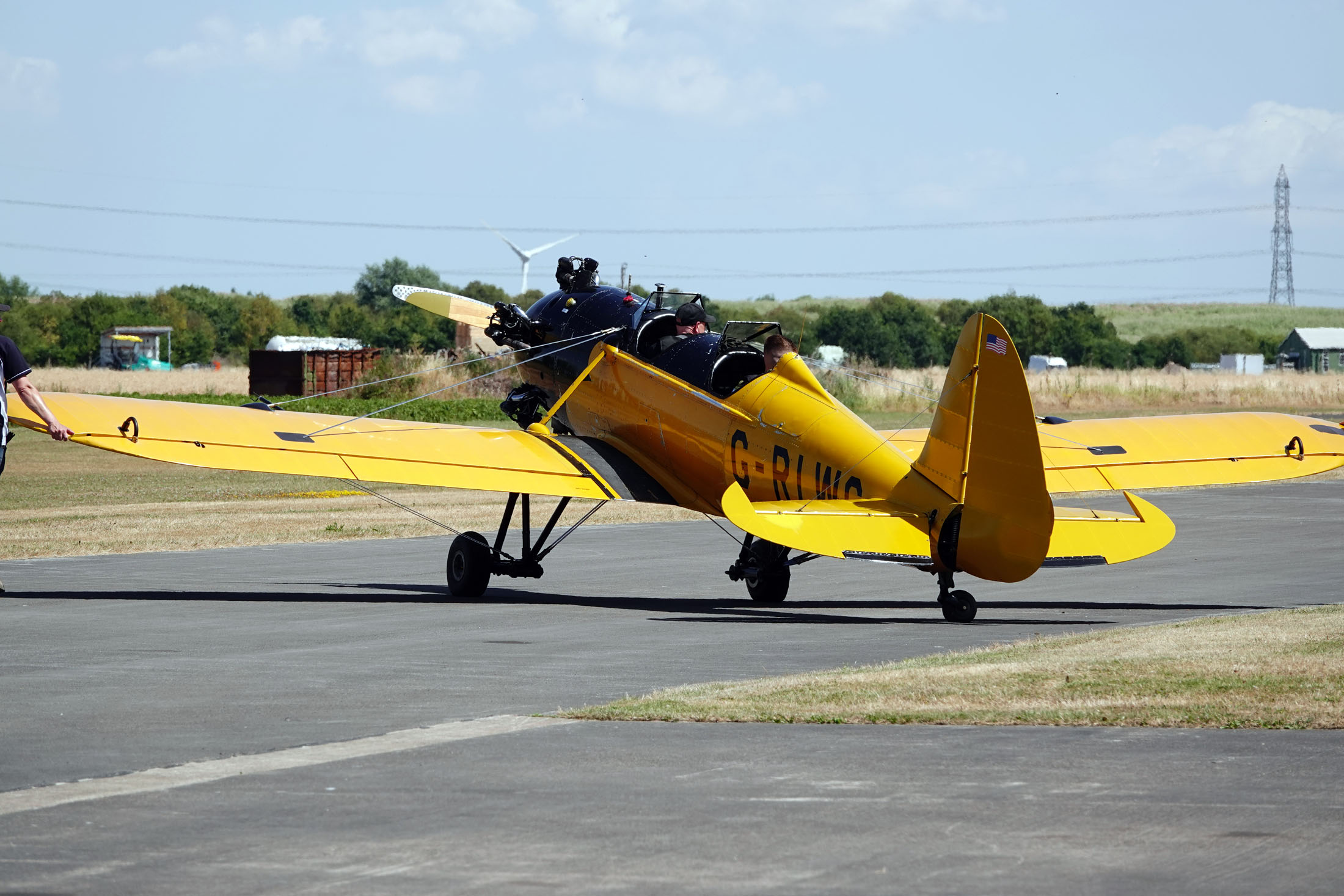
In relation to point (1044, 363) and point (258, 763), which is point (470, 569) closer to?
point (258, 763)

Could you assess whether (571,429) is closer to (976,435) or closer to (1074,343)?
(976,435)

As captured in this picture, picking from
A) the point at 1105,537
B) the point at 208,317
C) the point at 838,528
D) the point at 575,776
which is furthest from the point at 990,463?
the point at 208,317

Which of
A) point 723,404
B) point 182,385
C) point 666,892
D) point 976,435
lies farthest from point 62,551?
point 182,385

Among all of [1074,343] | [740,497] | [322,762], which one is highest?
[1074,343]

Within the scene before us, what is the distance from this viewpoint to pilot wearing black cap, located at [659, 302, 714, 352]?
57.0 ft

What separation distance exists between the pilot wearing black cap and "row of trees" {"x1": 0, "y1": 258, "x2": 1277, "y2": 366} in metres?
84.0

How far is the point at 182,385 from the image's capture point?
78.8 meters

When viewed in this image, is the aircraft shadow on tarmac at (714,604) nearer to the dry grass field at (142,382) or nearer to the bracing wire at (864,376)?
the bracing wire at (864,376)

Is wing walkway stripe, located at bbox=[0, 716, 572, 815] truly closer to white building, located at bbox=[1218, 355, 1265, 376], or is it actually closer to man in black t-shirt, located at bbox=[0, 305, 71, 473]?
man in black t-shirt, located at bbox=[0, 305, 71, 473]

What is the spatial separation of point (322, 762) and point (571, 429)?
11.0 m

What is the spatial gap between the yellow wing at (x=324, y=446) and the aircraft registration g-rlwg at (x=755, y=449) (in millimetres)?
24

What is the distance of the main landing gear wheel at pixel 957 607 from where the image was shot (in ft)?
47.9

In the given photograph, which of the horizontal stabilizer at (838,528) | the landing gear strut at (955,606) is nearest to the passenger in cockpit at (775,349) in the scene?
the horizontal stabilizer at (838,528)

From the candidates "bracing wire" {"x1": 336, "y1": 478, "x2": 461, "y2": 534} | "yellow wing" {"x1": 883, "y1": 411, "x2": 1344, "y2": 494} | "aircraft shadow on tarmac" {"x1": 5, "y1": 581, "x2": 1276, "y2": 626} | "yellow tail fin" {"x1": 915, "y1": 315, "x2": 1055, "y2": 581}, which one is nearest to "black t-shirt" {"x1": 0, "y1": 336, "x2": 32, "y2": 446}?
"aircraft shadow on tarmac" {"x1": 5, "y1": 581, "x2": 1276, "y2": 626}
